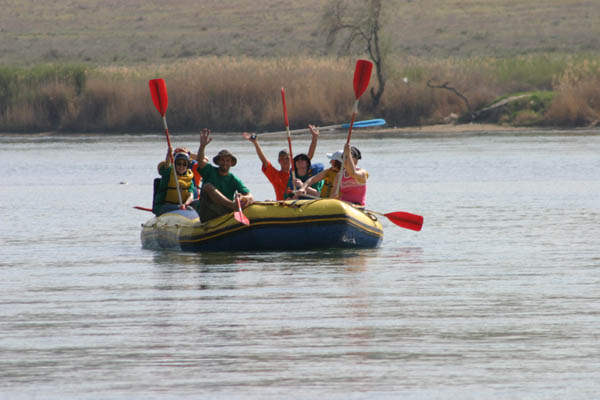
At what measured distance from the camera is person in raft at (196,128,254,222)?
43.8ft

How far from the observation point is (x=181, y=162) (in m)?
14.3

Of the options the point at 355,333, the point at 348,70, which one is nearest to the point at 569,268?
the point at 355,333

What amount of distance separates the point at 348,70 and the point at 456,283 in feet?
94.4

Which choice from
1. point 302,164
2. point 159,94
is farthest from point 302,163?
point 159,94

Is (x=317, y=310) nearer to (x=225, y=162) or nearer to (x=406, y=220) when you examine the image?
(x=225, y=162)


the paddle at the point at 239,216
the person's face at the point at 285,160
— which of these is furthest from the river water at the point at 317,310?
the person's face at the point at 285,160

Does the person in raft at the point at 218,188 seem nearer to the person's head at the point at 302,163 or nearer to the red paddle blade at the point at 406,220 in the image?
the person's head at the point at 302,163

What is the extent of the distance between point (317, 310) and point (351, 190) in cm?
478

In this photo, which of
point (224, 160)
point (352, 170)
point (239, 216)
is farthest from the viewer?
point (352, 170)

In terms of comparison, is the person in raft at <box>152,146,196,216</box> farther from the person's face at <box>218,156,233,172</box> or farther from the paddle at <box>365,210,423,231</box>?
the paddle at <box>365,210,423,231</box>

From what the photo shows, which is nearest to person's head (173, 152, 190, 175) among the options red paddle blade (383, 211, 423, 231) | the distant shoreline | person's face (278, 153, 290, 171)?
person's face (278, 153, 290, 171)

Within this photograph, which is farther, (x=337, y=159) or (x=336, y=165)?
(x=336, y=165)

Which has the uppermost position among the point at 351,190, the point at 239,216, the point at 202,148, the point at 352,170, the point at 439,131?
the point at 202,148

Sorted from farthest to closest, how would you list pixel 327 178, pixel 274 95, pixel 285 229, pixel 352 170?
pixel 274 95
pixel 327 178
pixel 352 170
pixel 285 229
